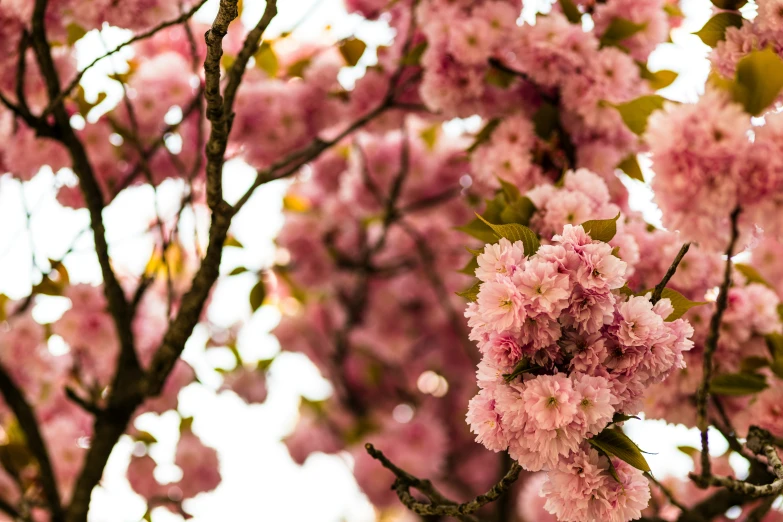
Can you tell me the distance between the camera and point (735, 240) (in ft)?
3.18

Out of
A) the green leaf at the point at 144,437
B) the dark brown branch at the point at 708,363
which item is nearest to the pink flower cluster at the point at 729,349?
the dark brown branch at the point at 708,363

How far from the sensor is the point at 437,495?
3.43 ft

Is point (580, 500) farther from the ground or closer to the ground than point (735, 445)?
farther from the ground

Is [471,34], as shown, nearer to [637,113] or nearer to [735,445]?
[637,113]

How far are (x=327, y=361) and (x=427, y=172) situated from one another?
2.94 ft

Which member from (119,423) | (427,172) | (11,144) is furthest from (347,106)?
(119,423)

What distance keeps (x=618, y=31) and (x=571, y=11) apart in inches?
3.8

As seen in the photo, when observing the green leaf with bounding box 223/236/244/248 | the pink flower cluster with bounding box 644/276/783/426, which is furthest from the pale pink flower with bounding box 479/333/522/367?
the green leaf with bounding box 223/236/244/248

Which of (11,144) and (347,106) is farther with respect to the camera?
(347,106)

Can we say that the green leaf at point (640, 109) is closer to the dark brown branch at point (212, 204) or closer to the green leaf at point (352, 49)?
the dark brown branch at point (212, 204)

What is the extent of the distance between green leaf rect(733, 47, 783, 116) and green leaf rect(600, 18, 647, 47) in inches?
19.8

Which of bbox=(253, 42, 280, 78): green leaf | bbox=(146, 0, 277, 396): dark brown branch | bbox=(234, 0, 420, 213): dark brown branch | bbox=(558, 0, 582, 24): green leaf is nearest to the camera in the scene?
bbox=(146, 0, 277, 396): dark brown branch

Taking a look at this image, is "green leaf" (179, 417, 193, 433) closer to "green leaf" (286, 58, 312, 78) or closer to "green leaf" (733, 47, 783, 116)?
"green leaf" (286, 58, 312, 78)

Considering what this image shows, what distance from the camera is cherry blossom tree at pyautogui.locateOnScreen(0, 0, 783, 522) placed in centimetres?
77
